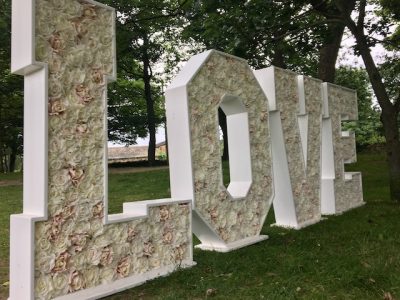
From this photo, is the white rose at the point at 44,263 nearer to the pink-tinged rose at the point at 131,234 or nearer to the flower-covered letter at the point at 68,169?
the flower-covered letter at the point at 68,169

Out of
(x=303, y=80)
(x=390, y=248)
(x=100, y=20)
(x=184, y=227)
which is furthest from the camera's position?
(x=303, y=80)

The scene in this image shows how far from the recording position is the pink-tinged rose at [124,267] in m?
4.28

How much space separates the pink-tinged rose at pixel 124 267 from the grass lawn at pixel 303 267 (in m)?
0.20

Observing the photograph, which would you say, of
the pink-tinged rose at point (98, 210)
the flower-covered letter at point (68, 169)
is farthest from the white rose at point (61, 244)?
the pink-tinged rose at point (98, 210)

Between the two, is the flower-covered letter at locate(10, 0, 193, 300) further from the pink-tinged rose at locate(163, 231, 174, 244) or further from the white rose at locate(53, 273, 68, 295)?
the pink-tinged rose at locate(163, 231, 174, 244)

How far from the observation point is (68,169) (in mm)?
3934

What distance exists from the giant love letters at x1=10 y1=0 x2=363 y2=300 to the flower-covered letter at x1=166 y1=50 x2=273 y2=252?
2cm

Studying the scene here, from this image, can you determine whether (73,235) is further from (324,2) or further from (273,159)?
(324,2)

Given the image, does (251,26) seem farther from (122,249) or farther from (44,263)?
(44,263)

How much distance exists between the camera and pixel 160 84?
2564 centimetres

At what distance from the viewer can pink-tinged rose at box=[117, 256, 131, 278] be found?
4.28 m

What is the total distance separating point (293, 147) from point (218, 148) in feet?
7.32

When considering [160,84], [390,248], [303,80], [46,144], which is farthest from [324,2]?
[160,84]

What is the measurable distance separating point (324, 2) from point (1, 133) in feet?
60.2
